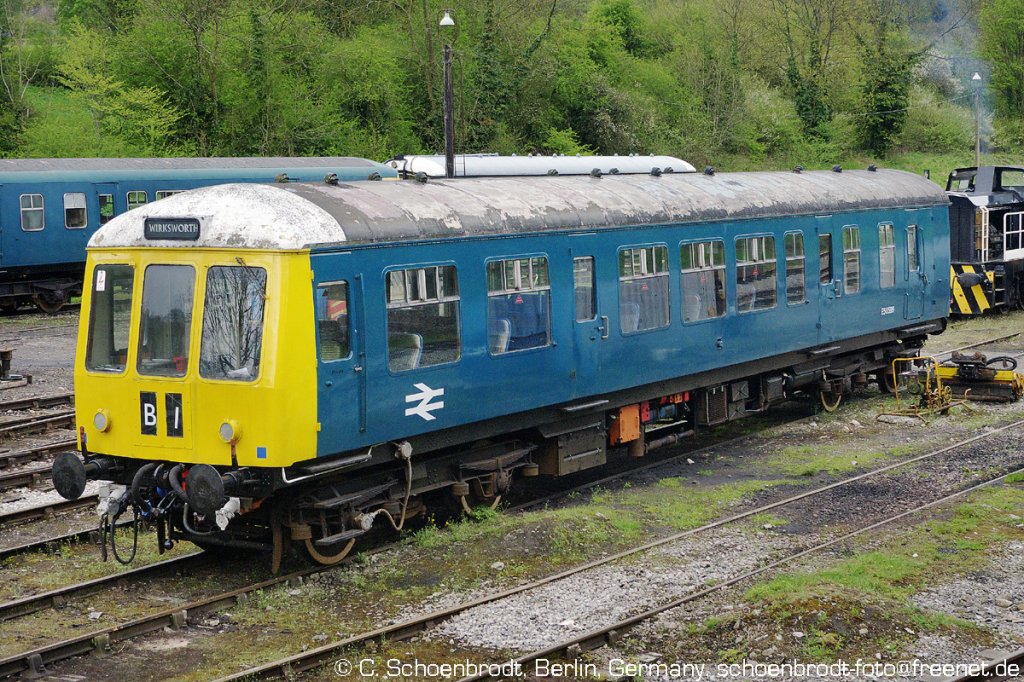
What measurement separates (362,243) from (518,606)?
10.5 feet

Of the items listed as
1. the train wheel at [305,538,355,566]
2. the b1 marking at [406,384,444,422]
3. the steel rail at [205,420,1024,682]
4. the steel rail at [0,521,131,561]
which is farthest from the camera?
the steel rail at [0,521,131,561]

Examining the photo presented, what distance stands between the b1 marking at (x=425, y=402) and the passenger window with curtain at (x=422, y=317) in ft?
0.73

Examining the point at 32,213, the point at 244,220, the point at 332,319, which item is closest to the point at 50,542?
the point at 332,319

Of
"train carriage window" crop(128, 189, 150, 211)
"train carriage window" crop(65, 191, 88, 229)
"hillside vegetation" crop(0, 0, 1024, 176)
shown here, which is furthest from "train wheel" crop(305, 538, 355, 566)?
"hillside vegetation" crop(0, 0, 1024, 176)

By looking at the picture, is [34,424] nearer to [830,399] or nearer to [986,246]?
[830,399]

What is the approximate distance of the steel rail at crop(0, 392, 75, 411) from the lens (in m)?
17.5

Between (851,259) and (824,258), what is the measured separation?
2.40ft

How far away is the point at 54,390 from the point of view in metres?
18.9

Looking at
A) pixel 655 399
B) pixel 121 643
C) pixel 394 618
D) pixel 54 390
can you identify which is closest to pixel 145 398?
pixel 121 643

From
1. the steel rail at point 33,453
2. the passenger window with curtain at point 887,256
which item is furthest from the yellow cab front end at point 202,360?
the passenger window with curtain at point 887,256

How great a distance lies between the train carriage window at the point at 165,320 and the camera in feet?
33.1

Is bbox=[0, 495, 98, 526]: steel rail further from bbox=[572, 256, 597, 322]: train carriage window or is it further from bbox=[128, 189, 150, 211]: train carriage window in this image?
bbox=[128, 189, 150, 211]: train carriage window

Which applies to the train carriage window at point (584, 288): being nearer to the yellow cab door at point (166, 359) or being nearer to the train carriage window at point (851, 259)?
the yellow cab door at point (166, 359)

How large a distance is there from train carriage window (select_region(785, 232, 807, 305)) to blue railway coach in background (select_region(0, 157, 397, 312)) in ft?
47.0
